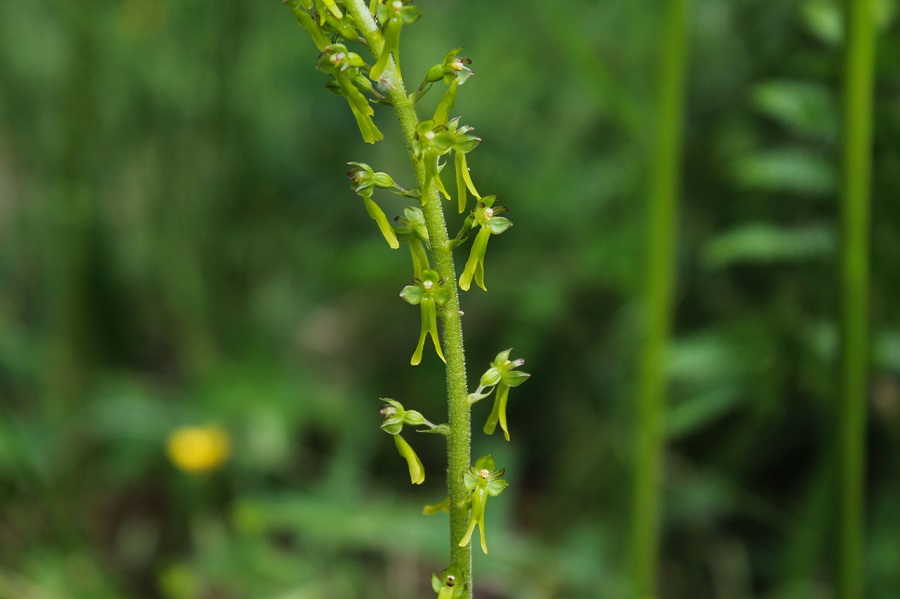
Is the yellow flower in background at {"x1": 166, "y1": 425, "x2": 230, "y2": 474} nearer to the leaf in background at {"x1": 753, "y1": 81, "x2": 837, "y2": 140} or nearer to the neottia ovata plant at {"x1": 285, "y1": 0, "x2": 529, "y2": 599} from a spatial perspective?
the leaf in background at {"x1": 753, "y1": 81, "x2": 837, "y2": 140}

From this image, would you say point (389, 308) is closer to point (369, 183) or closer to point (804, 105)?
point (804, 105)

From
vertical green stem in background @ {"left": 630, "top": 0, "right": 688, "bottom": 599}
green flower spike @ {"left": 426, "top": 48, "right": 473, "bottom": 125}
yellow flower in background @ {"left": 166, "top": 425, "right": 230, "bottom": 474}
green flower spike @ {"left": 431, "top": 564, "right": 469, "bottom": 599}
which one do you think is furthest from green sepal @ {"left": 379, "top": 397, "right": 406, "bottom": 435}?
yellow flower in background @ {"left": 166, "top": 425, "right": 230, "bottom": 474}

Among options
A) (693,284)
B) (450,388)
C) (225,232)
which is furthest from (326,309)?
(450,388)

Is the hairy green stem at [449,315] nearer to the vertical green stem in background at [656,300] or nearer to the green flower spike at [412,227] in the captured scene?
the green flower spike at [412,227]

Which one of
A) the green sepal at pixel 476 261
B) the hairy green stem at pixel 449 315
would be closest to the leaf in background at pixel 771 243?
the green sepal at pixel 476 261

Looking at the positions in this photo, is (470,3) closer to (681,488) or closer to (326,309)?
(326,309)

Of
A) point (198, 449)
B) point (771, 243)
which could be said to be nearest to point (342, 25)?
point (771, 243)

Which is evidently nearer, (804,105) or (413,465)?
(413,465)
